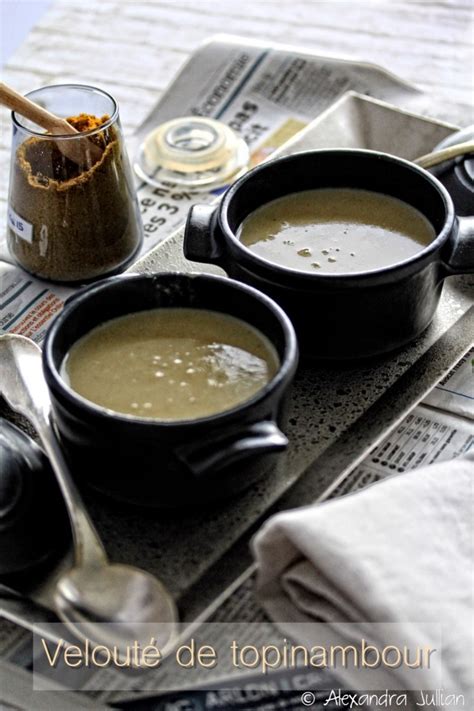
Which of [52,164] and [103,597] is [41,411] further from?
[52,164]

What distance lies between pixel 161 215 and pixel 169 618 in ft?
1.78

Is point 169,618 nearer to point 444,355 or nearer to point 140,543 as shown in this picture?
point 140,543

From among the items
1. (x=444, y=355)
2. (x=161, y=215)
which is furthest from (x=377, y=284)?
(x=161, y=215)

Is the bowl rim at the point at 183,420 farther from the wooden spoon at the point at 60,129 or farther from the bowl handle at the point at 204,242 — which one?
the wooden spoon at the point at 60,129

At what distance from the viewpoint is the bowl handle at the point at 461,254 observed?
0.73 meters

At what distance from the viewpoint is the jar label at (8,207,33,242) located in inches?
35.1

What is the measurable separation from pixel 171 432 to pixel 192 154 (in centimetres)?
57

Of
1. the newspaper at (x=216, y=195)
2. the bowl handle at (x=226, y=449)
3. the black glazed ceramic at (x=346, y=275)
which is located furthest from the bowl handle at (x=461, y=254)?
the bowl handle at (x=226, y=449)

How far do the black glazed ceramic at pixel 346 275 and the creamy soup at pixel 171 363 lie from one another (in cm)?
5

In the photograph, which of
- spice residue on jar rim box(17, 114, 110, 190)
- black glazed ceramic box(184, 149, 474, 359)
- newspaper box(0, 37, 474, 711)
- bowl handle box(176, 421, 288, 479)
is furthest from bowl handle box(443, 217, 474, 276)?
spice residue on jar rim box(17, 114, 110, 190)

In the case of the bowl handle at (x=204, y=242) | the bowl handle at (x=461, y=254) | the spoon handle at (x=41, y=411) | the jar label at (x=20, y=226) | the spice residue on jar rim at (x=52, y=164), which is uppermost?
the bowl handle at (x=461, y=254)

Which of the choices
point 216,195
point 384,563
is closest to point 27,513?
point 384,563

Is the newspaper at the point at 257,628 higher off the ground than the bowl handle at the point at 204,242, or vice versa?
the bowl handle at the point at 204,242

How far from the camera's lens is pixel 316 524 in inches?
22.8
